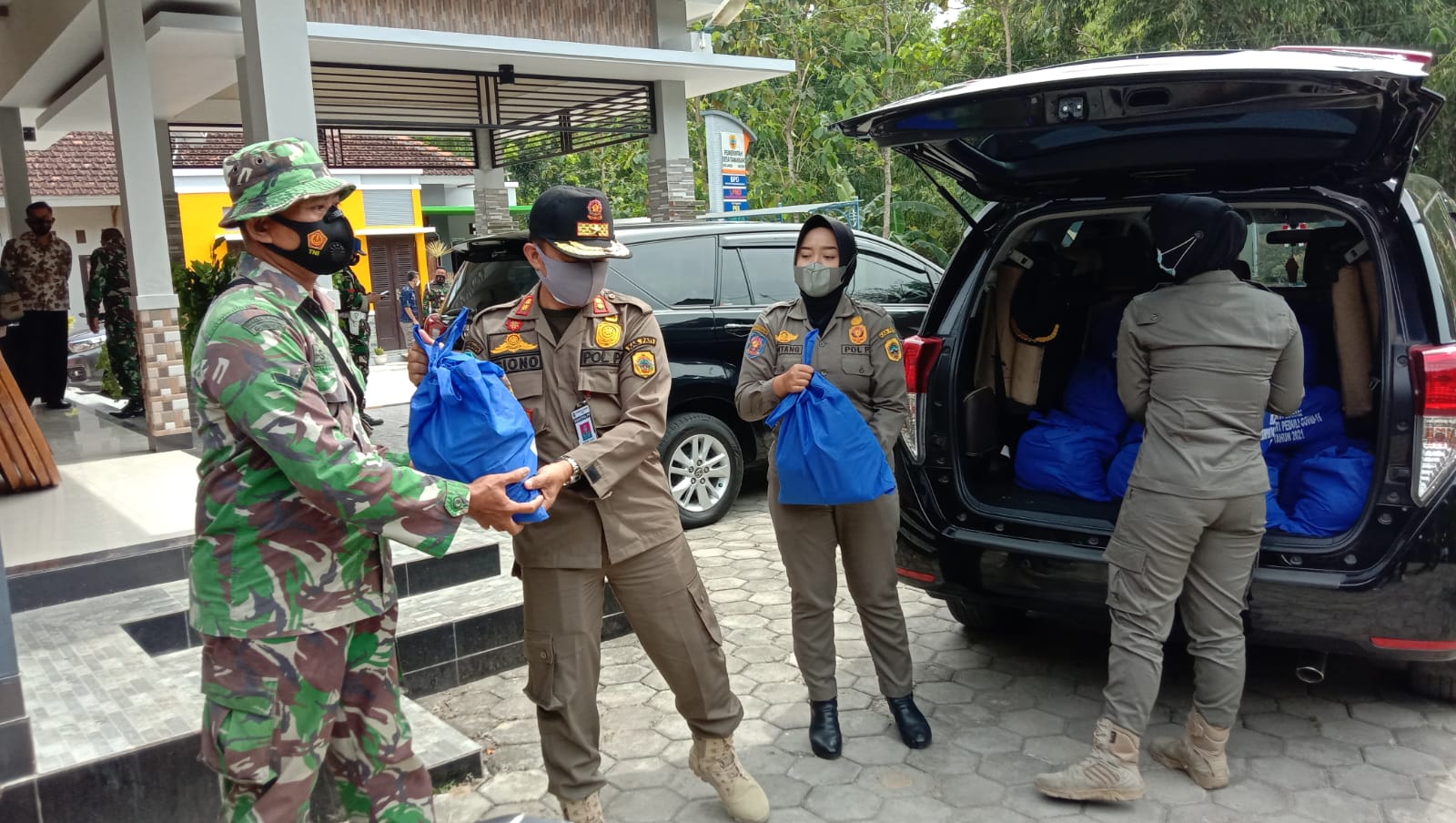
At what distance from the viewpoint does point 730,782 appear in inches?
118

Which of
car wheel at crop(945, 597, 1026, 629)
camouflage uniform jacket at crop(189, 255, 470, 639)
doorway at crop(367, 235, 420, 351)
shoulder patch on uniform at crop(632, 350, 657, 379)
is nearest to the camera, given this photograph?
camouflage uniform jacket at crop(189, 255, 470, 639)

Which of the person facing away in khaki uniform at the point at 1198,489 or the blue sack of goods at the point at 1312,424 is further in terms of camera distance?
the blue sack of goods at the point at 1312,424

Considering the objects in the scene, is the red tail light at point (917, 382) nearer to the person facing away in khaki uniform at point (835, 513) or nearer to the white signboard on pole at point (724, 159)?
the person facing away in khaki uniform at point (835, 513)

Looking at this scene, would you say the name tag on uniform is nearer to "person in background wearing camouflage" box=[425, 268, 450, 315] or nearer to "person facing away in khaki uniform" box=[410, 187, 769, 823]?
"person facing away in khaki uniform" box=[410, 187, 769, 823]

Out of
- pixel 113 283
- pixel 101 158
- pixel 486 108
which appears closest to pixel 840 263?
pixel 113 283

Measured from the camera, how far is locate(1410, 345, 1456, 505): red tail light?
289 centimetres

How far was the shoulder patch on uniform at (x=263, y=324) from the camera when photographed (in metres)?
2.07

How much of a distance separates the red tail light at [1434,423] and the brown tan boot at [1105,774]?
3.47ft

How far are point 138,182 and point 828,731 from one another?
259 inches

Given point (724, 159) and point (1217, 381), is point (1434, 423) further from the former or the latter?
point (724, 159)

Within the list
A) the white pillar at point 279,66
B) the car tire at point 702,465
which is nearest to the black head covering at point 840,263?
the car tire at point 702,465

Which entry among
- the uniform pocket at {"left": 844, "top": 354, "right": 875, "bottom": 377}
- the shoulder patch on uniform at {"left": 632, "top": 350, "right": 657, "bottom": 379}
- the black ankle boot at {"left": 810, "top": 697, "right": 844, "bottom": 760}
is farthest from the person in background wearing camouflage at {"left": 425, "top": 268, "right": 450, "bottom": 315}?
the shoulder patch on uniform at {"left": 632, "top": 350, "right": 657, "bottom": 379}

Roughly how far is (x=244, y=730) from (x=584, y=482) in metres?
0.97

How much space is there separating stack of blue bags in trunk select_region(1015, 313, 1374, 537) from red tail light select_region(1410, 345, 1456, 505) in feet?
0.68
